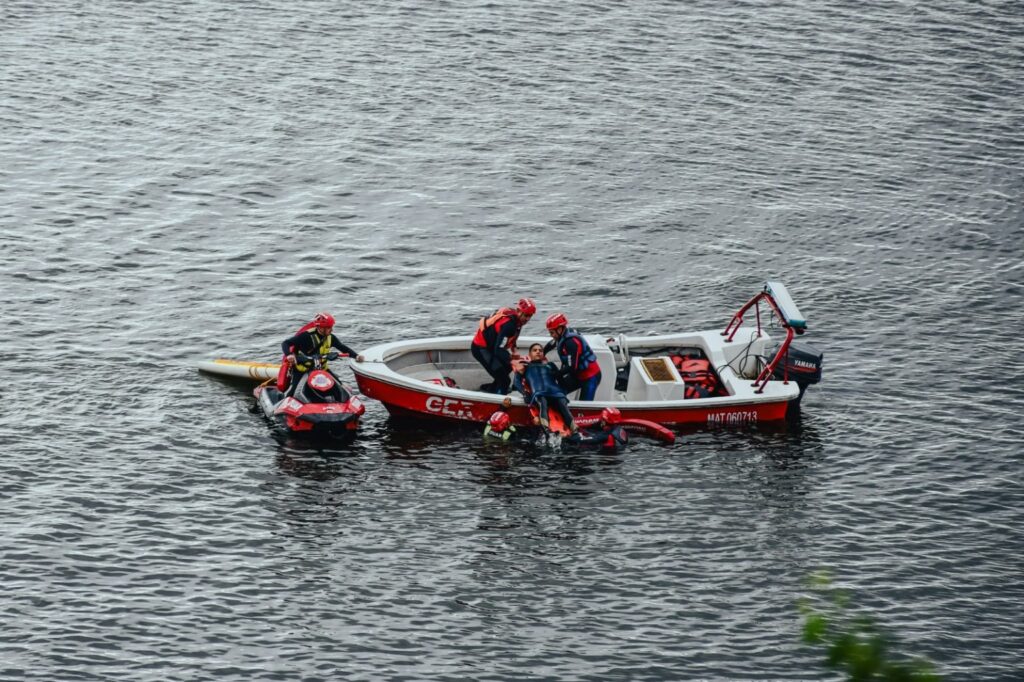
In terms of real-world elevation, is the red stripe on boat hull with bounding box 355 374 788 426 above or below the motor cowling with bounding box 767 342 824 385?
below

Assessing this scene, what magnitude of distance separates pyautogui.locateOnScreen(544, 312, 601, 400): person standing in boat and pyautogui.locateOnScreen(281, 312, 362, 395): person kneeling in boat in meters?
4.65

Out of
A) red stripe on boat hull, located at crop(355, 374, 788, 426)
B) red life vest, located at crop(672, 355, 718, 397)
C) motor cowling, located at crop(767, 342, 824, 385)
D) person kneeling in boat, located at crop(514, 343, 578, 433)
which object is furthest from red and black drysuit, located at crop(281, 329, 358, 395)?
motor cowling, located at crop(767, 342, 824, 385)

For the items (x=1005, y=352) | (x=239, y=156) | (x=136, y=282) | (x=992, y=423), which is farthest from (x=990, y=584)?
(x=239, y=156)

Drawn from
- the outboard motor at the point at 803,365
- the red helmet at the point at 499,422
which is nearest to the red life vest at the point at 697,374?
the outboard motor at the point at 803,365

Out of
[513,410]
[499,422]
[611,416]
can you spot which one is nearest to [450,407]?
[499,422]

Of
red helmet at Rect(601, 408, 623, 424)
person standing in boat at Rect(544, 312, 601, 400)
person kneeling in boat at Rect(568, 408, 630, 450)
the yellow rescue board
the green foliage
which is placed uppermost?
the green foliage

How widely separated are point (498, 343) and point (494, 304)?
7180 millimetres

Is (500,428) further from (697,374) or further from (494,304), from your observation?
(494,304)

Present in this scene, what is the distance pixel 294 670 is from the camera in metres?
Result: 22.2

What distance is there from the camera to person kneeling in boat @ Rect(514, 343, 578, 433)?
1162 inches

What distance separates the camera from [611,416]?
2977cm

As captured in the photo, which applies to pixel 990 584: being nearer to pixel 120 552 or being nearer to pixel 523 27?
pixel 120 552

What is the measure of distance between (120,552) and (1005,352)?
2298 cm

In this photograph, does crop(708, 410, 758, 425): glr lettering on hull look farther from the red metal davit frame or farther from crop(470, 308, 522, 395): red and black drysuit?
crop(470, 308, 522, 395): red and black drysuit
